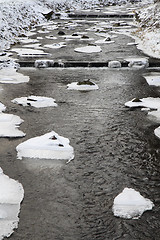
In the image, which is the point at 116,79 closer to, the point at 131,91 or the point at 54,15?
the point at 131,91

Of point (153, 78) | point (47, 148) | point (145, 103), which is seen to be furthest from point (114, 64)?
point (47, 148)

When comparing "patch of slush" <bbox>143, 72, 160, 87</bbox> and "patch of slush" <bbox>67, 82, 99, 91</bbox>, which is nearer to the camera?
"patch of slush" <bbox>67, 82, 99, 91</bbox>

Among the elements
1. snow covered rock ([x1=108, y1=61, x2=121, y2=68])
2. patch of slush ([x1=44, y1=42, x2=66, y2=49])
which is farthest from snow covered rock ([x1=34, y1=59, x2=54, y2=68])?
patch of slush ([x1=44, y1=42, x2=66, y2=49])

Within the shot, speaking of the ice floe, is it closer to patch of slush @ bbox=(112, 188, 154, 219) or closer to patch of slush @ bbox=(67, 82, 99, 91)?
patch of slush @ bbox=(67, 82, 99, 91)

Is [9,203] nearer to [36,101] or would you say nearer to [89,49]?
[36,101]

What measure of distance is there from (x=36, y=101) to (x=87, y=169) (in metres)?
2.20

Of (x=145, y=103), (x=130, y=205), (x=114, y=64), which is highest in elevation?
(x=114, y=64)

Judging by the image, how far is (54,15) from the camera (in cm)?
1598

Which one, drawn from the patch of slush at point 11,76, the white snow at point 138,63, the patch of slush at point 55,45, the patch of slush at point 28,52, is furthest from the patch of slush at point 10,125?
the patch of slush at point 55,45

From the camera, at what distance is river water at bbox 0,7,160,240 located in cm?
253

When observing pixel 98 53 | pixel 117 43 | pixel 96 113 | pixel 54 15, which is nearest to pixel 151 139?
pixel 96 113

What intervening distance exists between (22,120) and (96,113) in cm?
108

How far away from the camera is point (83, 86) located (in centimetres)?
598

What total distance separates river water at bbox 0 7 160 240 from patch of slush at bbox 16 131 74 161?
9 cm
